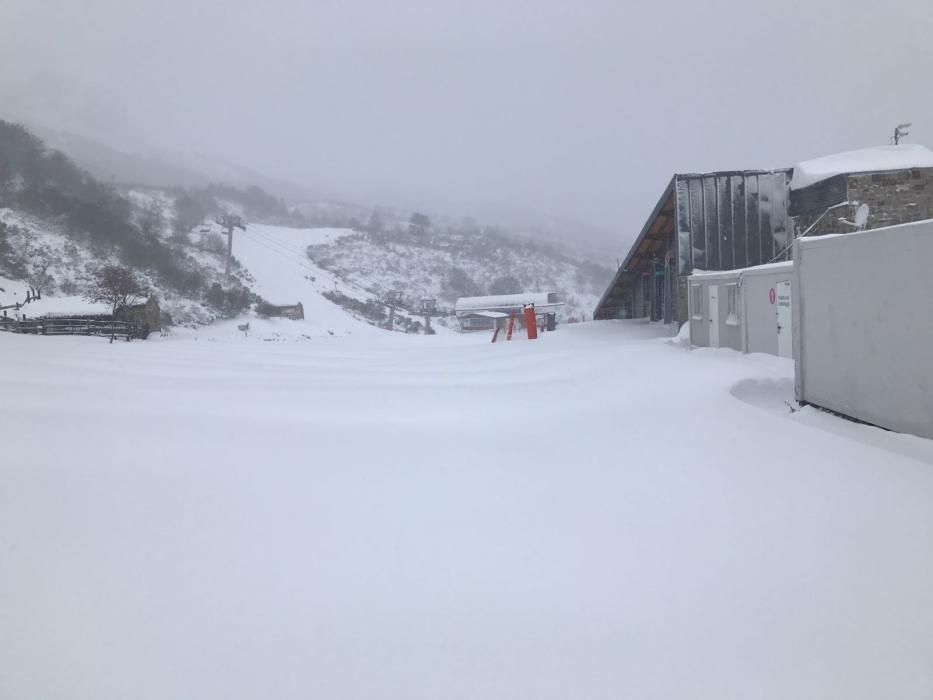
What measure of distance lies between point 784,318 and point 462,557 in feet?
23.4

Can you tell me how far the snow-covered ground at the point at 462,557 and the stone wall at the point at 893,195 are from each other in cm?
958

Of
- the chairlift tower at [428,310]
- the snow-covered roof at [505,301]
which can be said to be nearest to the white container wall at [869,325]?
the snow-covered roof at [505,301]

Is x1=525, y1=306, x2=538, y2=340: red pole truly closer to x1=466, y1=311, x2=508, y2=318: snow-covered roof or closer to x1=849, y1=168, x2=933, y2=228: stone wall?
x1=466, y1=311, x2=508, y2=318: snow-covered roof

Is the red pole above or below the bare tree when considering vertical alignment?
below

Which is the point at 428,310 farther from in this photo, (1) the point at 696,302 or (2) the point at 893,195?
(2) the point at 893,195

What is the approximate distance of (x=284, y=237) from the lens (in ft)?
197

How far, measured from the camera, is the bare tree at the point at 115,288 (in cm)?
1973

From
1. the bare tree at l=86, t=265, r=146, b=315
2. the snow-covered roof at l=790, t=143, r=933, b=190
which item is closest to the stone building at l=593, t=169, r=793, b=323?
the snow-covered roof at l=790, t=143, r=933, b=190

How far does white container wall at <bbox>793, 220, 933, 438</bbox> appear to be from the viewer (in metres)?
4.52

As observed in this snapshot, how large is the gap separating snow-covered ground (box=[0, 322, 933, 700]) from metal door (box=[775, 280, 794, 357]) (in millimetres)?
2848

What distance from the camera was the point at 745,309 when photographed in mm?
10203

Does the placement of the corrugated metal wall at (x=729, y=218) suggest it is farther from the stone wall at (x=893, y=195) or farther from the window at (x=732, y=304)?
the window at (x=732, y=304)

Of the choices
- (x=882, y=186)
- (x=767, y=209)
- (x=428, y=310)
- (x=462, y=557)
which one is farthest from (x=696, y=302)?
(x=428, y=310)

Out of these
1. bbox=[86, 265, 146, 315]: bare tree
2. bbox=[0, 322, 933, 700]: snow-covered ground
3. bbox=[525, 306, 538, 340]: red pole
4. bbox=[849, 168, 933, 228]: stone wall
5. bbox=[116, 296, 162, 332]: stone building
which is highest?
bbox=[849, 168, 933, 228]: stone wall
